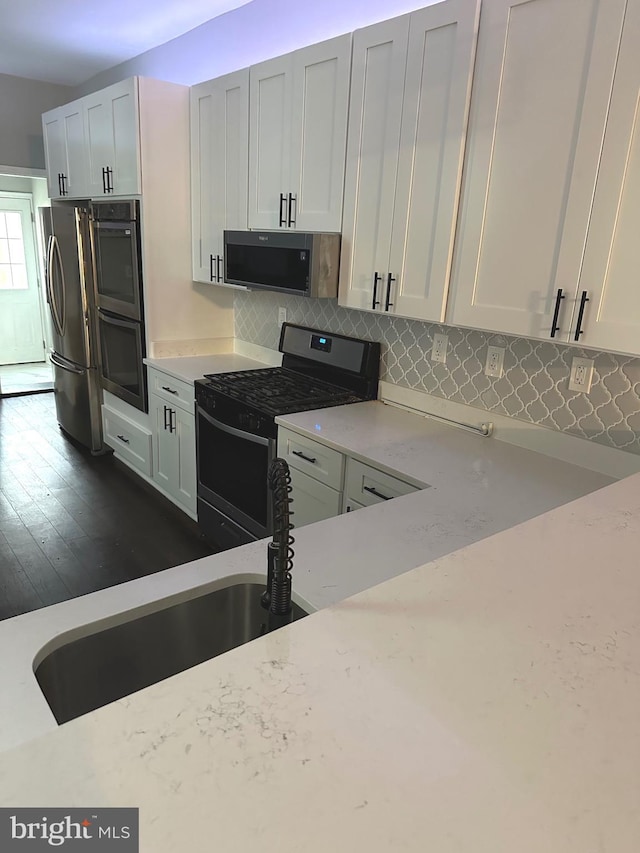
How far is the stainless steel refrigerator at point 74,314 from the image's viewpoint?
13.4ft

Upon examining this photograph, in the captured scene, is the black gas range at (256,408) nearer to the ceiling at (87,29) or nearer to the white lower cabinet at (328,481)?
the white lower cabinet at (328,481)

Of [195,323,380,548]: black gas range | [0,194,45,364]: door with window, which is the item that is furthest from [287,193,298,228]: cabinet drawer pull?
[0,194,45,364]: door with window

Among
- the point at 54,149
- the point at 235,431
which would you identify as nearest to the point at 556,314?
the point at 235,431

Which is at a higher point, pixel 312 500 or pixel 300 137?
pixel 300 137

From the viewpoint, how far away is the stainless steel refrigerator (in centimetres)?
409

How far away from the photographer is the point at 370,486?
2121 millimetres

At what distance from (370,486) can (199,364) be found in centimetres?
176

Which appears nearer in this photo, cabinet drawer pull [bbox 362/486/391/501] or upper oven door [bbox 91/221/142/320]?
cabinet drawer pull [bbox 362/486/391/501]

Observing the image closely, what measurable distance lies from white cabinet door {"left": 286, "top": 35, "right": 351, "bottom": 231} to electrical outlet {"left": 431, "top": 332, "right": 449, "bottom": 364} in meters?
0.63

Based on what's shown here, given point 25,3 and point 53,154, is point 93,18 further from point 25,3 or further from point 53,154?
point 53,154

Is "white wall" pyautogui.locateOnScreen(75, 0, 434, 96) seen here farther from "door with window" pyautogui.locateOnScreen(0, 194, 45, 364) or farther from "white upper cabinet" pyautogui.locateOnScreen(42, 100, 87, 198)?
"door with window" pyautogui.locateOnScreen(0, 194, 45, 364)

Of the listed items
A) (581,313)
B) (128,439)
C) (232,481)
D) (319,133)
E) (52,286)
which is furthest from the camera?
(52,286)

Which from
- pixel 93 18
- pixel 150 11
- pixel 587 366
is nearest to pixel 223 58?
pixel 150 11

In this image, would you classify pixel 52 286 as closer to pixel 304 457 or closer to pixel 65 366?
pixel 65 366
